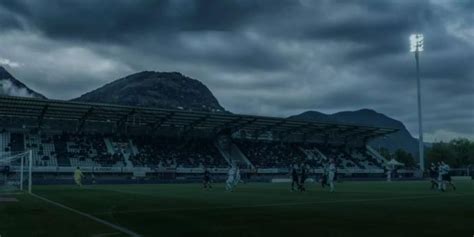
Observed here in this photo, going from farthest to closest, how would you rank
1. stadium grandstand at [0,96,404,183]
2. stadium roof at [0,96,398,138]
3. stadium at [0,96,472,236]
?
stadium grandstand at [0,96,404,183], stadium roof at [0,96,398,138], stadium at [0,96,472,236]

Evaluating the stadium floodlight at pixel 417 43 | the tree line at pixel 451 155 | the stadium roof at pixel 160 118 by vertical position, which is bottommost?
the tree line at pixel 451 155

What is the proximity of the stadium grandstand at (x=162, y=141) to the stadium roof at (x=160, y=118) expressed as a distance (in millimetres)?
132

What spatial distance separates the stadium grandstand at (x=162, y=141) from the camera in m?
69.4

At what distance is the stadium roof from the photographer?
6756cm

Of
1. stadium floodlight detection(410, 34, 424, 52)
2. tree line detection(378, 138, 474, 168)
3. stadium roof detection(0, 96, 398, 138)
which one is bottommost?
tree line detection(378, 138, 474, 168)

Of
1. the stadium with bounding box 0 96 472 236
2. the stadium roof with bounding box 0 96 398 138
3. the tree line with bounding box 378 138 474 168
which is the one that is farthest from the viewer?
the tree line with bounding box 378 138 474 168

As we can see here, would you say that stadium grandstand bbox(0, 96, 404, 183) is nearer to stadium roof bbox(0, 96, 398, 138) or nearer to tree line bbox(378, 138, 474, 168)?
stadium roof bbox(0, 96, 398, 138)

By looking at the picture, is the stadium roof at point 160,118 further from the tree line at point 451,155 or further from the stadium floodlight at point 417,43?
the tree line at point 451,155

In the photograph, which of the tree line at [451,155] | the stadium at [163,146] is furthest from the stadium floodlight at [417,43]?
the tree line at [451,155]

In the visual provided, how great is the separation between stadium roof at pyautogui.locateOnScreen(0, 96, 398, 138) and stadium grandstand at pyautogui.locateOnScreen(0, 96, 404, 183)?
132 mm

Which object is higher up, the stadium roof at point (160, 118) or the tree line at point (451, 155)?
the stadium roof at point (160, 118)

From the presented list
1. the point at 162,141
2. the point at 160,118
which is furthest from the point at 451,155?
the point at 160,118

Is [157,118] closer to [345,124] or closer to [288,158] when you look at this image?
[288,158]

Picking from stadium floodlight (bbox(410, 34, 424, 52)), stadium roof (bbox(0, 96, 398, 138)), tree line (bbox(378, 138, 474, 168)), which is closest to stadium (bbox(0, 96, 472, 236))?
stadium roof (bbox(0, 96, 398, 138))
